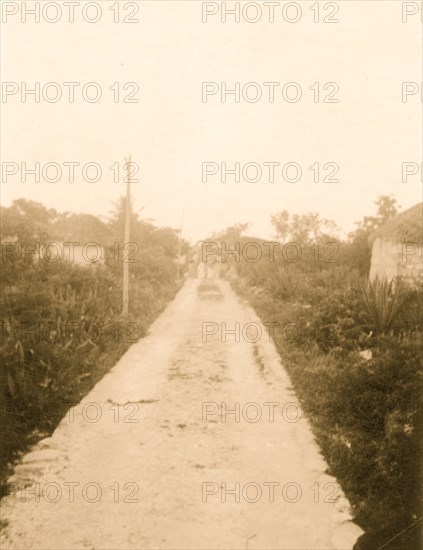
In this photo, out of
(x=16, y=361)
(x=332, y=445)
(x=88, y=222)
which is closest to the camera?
(x=332, y=445)

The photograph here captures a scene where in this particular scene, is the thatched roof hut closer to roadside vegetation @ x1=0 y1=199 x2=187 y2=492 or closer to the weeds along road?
the weeds along road

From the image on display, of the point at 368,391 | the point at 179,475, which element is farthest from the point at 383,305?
the point at 179,475

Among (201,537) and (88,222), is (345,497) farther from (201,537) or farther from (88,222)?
(88,222)

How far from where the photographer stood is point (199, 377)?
909cm

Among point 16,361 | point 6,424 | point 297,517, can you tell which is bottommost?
point 297,517

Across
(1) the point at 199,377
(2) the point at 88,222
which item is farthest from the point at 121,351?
(2) the point at 88,222

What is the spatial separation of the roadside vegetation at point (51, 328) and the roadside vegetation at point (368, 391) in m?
3.95

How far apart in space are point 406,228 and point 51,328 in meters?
10.3

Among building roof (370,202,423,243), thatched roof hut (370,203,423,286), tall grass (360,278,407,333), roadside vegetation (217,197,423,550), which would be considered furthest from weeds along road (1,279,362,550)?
building roof (370,202,423,243)

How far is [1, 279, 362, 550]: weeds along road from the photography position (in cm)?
461

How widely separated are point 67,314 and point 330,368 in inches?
224

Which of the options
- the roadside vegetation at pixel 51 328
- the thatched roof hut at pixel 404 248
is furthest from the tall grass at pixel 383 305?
the roadside vegetation at pixel 51 328

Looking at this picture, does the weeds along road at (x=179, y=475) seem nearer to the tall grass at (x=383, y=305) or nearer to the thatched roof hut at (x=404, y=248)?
the tall grass at (x=383, y=305)

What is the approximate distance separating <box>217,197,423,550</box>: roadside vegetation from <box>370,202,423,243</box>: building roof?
1.82 meters
